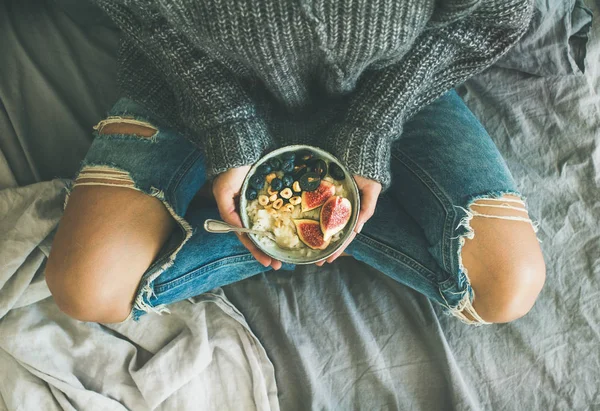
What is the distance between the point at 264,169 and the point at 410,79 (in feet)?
0.98

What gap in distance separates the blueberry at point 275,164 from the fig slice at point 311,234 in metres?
0.09

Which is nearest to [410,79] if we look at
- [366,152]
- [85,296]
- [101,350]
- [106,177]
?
[366,152]

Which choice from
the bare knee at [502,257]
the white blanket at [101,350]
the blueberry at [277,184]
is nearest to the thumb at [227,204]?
the blueberry at [277,184]

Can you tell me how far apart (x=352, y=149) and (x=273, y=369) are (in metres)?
0.53

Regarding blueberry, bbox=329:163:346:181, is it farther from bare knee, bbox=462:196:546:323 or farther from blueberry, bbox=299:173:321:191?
bare knee, bbox=462:196:546:323

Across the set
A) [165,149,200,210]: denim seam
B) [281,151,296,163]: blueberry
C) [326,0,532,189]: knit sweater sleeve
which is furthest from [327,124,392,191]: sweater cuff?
[165,149,200,210]: denim seam

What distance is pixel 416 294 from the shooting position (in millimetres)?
1136

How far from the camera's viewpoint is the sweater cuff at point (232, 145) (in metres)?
0.85

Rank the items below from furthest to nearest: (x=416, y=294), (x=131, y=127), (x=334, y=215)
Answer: (x=416, y=294) < (x=131, y=127) < (x=334, y=215)

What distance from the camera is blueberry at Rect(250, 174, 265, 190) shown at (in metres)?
0.81

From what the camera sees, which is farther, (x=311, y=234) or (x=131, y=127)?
(x=131, y=127)

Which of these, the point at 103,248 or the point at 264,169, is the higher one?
the point at 264,169

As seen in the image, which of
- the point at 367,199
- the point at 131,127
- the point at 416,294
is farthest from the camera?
the point at 416,294

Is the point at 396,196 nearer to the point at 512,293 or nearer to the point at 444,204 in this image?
the point at 444,204
